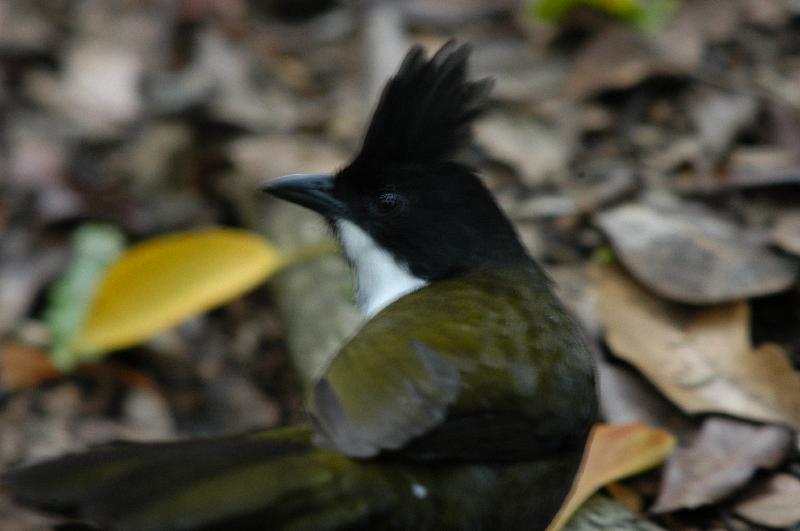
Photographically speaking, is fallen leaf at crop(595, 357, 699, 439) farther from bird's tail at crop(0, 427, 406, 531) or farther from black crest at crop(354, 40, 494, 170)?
bird's tail at crop(0, 427, 406, 531)

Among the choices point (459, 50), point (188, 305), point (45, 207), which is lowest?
point (188, 305)

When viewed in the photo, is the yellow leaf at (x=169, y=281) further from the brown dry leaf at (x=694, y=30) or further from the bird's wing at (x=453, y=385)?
the brown dry leaf at (x=694, y=30)

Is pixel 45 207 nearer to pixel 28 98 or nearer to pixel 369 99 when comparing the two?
pixel 28 98

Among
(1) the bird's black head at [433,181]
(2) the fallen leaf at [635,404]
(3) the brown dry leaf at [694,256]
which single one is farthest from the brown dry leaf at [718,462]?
(1) the bird's black head at [433,181]

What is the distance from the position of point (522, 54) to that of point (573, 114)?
2.15ft

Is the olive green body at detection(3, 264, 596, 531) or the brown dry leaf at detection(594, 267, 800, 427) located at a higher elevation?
the olive green body at detection(3, 264, 596, 531)

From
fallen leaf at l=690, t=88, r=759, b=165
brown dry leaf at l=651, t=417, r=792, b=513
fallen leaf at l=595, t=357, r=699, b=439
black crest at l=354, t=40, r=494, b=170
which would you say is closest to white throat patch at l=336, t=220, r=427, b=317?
black crest at l=354, t=40, r=494, b=170

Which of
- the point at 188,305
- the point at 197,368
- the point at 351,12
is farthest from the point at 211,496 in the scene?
the point at 351,12

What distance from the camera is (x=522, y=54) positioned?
5586 mm

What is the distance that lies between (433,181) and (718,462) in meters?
1.13

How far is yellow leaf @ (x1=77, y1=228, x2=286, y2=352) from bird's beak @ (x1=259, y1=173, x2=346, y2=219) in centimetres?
95

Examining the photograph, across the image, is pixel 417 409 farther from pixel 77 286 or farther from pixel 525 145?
pixel 525 145

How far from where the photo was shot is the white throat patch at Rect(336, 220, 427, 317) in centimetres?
317

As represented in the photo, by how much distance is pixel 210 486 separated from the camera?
2.14 meters
